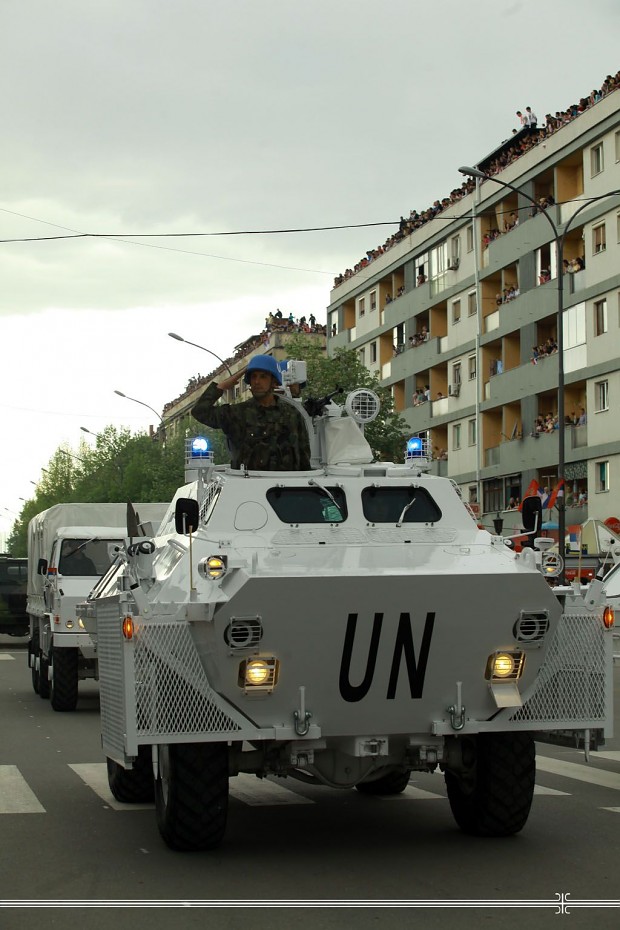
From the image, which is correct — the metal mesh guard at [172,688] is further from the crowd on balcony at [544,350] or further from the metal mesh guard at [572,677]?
the crowd on balcony at [544,350]

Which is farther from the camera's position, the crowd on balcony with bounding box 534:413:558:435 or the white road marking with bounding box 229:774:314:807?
the crowd on balcony with bounding box 534:413:558:435

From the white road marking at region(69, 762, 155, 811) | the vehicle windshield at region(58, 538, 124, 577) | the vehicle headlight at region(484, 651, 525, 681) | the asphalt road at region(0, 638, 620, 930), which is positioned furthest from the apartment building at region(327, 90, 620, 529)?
the vehicle headlight at region(484, 651, 525, 681)

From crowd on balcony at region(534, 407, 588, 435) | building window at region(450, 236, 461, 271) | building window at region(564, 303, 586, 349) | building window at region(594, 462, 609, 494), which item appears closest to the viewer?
building window at region(594, 462, 609, 494)

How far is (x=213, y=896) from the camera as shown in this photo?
7.11 meters

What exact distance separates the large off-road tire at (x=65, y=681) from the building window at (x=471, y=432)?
36.9m

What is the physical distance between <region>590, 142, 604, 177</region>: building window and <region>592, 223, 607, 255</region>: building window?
1.62m

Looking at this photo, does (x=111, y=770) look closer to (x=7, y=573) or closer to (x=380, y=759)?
→ (x=380, y=759)

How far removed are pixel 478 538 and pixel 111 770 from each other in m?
3.44

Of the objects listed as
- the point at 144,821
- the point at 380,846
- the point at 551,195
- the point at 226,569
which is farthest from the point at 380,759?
the point at 551,195

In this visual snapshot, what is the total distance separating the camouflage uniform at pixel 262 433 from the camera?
34.0 ft

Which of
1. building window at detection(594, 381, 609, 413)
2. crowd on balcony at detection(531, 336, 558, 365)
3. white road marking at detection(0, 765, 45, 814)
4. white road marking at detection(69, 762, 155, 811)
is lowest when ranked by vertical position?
white road marking at detection(69, 762, 155, 811)

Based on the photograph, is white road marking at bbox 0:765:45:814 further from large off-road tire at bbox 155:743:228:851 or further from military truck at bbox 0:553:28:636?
military truck at bbox 0:553:28:636

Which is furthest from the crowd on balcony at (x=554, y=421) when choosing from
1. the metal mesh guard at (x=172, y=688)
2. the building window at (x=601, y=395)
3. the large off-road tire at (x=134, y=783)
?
the metal mesh guard at (x=172, y=688)

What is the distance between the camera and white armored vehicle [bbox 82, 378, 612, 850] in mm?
7828
